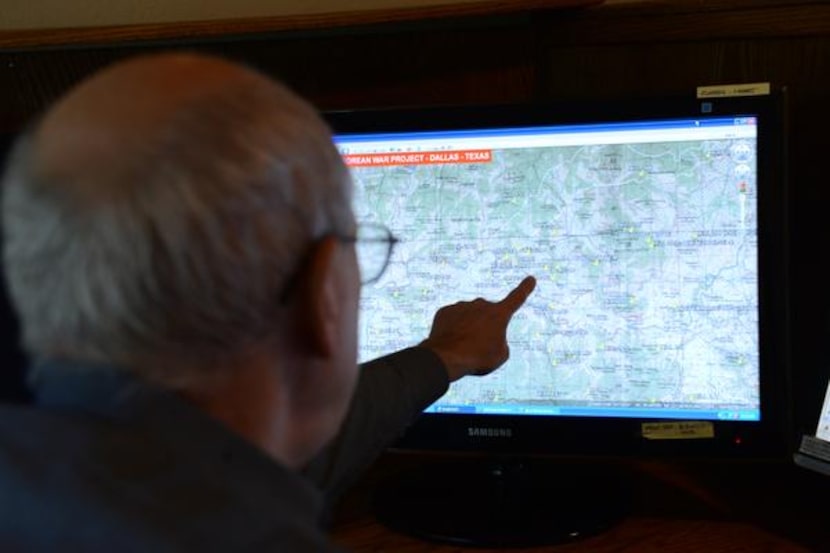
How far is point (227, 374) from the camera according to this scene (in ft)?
1.95

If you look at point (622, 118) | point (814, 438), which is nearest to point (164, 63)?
point (622, 118)

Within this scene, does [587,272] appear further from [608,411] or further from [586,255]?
[608,411]

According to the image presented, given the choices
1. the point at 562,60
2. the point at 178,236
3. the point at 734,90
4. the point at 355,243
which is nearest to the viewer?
the point at 178,236

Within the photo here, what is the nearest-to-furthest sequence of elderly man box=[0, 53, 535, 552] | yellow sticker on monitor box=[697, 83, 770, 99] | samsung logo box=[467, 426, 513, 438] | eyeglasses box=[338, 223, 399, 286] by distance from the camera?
elderly man box=[0, 53, 535, 552] < eyeglasses box=[338, 223, 399, 286] < yellow sticker on monitor box=[697, 83, 770, 99] < samsung logo box=[467, 426, 513, 438]

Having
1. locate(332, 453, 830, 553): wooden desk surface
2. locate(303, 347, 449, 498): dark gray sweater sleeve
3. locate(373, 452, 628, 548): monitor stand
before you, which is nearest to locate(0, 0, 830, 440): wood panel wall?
locate(332, 453, 830, 553): wooden desk surface

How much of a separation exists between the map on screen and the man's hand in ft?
0.07

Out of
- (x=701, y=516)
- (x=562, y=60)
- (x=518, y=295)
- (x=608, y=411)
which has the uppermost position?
(x=562, y=60)

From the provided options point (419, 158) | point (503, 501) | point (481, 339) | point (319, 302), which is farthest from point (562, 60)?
point (319, 302)

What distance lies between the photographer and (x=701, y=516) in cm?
99

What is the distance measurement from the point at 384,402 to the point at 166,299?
1.48 feet

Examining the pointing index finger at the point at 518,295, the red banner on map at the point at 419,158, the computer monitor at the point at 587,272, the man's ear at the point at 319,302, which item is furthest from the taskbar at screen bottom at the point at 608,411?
the man's ear at the point at 319,302

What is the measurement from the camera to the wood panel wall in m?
1.06

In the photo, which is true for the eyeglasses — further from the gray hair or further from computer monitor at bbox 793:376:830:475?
computer monitor at bbox 793:376:830:475

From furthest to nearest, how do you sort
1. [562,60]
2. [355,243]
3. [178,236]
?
[562,60] < [355,243] < [178,236]
